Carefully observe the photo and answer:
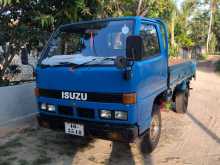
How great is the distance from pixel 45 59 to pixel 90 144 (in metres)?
1.76

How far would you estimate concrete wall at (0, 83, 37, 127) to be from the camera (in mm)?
7316

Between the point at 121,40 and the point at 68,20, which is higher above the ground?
the point at 68,20

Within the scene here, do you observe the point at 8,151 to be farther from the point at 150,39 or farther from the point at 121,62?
the point at 150,39

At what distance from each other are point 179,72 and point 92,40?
2.72 m

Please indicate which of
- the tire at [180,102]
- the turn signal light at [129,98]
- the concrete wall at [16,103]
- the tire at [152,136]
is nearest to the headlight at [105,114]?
the turn signal light at [129,98]

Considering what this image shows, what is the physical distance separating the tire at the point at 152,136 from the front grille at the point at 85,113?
94 centimetres

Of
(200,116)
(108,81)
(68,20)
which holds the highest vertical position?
(68,20)

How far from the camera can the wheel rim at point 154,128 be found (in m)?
5.91

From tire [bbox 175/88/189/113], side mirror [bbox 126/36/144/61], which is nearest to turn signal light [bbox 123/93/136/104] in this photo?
side mirror [bbox 126/36/144/61]

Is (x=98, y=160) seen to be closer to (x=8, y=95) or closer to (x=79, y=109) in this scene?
(x=79, y=109)

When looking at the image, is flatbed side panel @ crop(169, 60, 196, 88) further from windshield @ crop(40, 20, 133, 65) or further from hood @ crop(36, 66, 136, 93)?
hood @ crop(36, 66, 136, 93)

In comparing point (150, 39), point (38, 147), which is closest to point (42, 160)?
point (38, 147)

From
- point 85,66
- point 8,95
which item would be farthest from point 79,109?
point 8,95

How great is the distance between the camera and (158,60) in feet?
19.1
